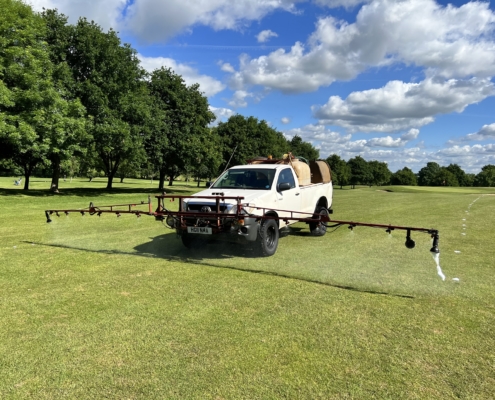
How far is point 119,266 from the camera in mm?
6891

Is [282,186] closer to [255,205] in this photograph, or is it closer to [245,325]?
[255,205]

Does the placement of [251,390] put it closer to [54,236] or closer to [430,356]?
[430,356]

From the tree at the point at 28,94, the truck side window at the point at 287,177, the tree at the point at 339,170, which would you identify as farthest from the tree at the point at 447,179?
the truck side window at the point at 287,177

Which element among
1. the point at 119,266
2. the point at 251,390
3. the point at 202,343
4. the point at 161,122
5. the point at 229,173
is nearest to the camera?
the point at 251,390

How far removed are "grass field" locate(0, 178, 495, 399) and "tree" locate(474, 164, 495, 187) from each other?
408 feet

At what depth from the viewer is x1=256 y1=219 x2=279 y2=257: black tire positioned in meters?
7.45

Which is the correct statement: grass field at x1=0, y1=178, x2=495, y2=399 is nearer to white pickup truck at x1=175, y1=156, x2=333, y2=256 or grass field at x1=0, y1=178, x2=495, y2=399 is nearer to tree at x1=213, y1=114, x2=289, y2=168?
white pickup truck at x1=175, y1=156, x2=333, y2=256

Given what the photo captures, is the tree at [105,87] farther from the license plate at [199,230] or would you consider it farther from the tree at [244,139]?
the tree at [244,139]

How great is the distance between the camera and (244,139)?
53031mm

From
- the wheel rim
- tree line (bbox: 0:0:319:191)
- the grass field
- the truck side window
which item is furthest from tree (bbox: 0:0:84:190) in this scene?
the wheel rim

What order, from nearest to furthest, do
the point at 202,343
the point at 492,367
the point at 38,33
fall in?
1. the point at 492,367
2. the point at 202,343
3. the point at 38,33

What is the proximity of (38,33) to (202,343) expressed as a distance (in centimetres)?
2528

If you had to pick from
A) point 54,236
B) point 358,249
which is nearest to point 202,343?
point 358,249

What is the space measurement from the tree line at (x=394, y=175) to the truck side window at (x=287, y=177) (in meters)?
65.4
